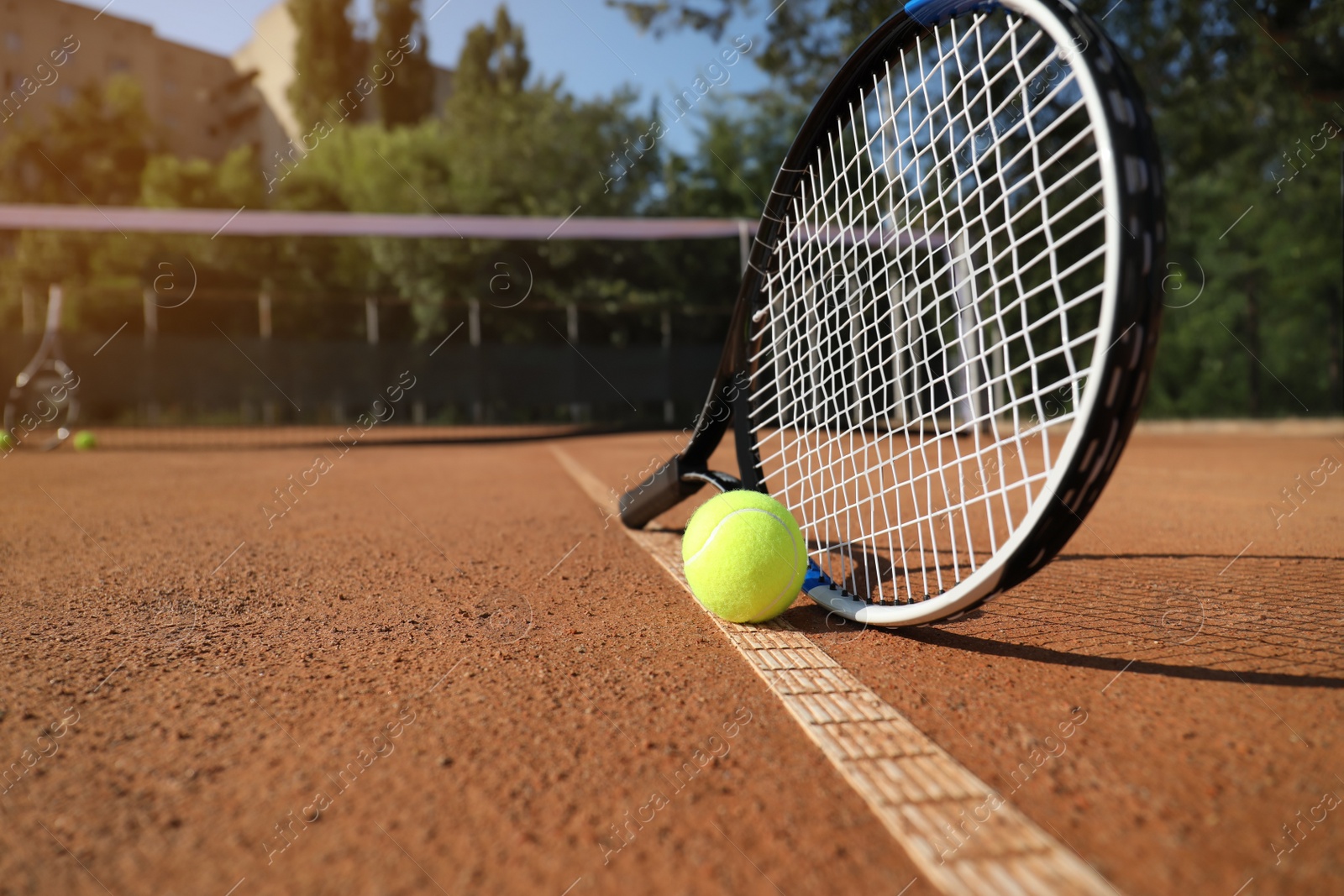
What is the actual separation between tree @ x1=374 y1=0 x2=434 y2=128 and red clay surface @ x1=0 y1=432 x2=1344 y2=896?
29823 millimetres

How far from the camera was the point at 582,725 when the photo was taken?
161cm

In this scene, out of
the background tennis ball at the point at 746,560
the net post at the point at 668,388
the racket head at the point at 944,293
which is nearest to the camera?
the racket head at the point at 944,293

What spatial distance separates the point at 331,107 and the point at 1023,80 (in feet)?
103

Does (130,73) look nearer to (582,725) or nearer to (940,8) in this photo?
(940,8)

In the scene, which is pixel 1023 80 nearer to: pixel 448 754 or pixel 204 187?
pixel 448 754

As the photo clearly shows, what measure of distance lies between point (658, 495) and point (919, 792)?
6.32 feet

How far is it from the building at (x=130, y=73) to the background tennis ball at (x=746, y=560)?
95.7 feet

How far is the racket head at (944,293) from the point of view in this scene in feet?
4.45

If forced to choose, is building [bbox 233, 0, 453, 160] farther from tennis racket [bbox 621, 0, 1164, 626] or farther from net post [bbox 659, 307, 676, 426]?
tennis racket [bbox 621, 0, 1164, 626]

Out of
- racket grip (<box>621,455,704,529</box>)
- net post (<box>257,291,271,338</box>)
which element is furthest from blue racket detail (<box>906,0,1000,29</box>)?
net post (<box>257,291,271,338</box>)

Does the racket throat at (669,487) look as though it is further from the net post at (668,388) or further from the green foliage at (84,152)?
the green foliage at (84,152)

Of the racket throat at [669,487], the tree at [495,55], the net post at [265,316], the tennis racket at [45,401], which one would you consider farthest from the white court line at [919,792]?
the tree at [495,55]

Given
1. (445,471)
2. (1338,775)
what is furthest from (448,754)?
(445,471)

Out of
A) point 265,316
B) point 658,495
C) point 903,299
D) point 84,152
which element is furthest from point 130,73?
point 903,299
